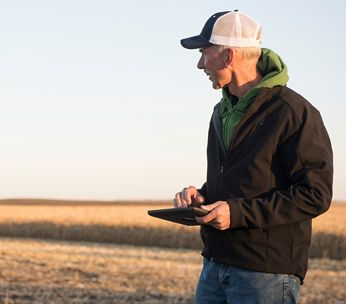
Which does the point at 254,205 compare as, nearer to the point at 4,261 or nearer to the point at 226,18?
the point at 226,18

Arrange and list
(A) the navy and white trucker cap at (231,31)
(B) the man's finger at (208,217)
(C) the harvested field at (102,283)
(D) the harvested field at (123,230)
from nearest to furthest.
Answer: (B) the man's finger at (208,217) → (A) the navy and white trucker cap at (231,31) → (C) the harvested field at (102,283) → (D) the harvested field at (123,230)

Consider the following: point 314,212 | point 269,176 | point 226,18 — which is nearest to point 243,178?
point 269,176

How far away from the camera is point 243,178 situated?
9.55 feet

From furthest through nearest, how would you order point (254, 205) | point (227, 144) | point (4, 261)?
point (4, 261)
point (227, 144)
point (254, 205)

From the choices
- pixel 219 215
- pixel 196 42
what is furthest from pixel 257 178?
pixel 196 42

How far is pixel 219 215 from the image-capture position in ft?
9.14

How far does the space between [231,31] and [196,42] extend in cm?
14

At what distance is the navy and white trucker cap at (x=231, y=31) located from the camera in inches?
117

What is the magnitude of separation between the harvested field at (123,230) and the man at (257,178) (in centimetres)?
2114

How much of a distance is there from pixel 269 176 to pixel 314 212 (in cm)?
20

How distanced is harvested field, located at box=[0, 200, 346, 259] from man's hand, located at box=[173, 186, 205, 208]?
69.2ft

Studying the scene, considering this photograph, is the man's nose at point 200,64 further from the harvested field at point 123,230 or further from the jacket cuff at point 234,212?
the harvested field at point 123,230

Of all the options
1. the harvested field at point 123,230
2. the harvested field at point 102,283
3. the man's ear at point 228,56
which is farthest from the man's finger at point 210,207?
the harvested field at point 123,230

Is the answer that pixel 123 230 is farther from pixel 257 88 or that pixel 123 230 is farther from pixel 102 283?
pixel 257 88
